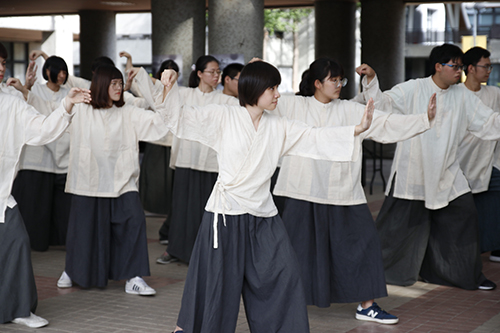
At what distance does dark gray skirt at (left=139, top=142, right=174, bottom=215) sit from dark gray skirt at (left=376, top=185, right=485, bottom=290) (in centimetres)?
359

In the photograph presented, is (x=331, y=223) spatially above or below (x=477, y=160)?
below

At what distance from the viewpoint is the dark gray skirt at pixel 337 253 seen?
478 cm

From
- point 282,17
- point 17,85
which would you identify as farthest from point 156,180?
point 282,17

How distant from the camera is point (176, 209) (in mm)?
6695

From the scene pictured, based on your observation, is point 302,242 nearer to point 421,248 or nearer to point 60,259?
point 421,248

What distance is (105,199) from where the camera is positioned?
18.2 feet

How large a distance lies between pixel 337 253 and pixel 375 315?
19.2 inches

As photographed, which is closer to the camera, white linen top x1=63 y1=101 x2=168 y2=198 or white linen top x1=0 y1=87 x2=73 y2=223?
white linen top x1=0 y1=87 x2=73 y2=223

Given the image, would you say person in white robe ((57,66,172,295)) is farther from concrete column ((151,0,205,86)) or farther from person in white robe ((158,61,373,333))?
concrete column ((151,0,205,86))

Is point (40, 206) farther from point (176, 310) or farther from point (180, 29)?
point (180, 29)

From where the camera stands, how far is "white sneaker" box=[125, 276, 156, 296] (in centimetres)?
541

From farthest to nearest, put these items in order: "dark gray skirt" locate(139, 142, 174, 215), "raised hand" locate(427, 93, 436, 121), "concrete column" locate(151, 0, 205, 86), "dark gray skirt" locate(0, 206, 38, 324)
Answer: "concrete column" locate(151, 0, 205, 86) → "dark gray skirt" locate(139, 142, 174, 215) → "dark gray skirt" locate(0, 206, 38, 324) → "raised hand" locate(427, 93, 436, 121)

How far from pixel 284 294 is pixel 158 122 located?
198cm

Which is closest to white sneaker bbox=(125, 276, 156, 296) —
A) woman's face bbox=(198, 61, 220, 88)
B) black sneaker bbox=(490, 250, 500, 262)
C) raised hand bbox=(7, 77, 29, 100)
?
raised hand bbox=(7, 77, 29, 100)
